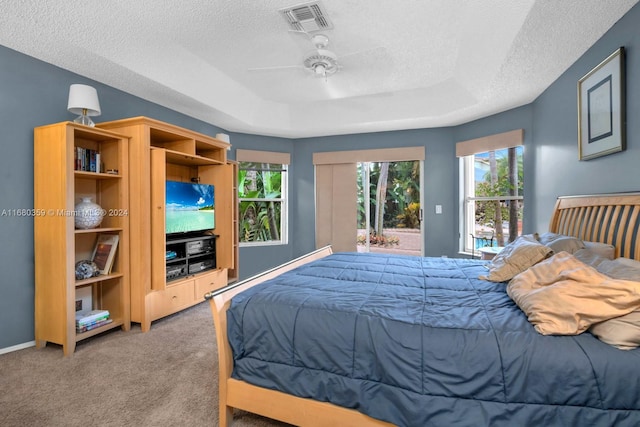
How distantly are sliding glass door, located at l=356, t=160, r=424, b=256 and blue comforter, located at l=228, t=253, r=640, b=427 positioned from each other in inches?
132

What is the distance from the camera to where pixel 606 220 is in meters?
2.04

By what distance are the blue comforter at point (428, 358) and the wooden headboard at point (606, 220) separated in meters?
0.82

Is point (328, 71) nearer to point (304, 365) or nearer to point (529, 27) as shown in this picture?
point (529, 27)

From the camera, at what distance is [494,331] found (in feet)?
4.22

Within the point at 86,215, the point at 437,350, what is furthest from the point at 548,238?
the point at 86,215

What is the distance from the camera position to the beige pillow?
47.0 inches

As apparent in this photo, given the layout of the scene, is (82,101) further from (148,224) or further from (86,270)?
(86,270)

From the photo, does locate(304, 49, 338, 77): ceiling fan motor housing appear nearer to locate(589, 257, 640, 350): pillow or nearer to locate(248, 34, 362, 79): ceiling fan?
locate(248, 34, 362, 79): ceiling fan

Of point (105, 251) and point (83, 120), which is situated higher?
point (83, 120)

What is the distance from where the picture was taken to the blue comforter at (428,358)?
3.74ft

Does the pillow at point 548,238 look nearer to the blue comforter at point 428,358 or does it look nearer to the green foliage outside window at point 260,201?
the blue comforter at point 428,358

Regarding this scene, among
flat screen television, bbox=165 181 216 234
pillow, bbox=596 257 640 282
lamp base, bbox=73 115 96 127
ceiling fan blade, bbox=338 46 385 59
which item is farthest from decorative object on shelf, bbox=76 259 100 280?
pillow, bbox=596 257 640 282

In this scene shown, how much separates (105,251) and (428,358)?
9.61 feet

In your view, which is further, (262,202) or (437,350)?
(262,202)
